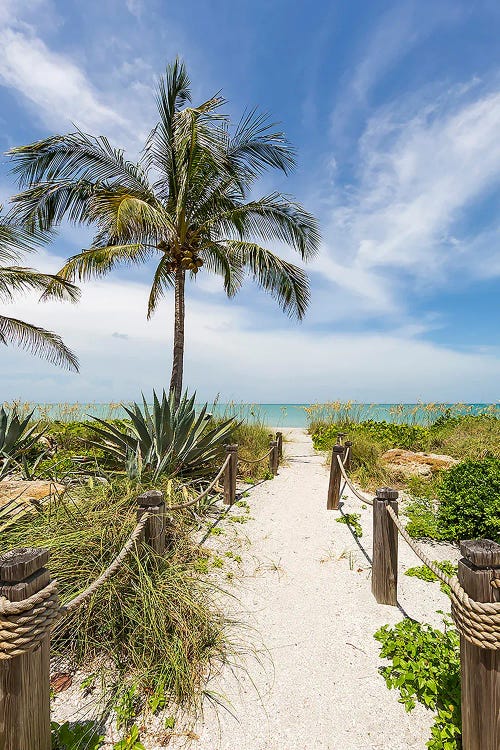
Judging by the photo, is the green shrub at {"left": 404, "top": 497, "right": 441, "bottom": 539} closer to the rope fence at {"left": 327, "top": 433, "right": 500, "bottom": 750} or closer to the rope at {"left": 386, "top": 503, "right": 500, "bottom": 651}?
the rope fence at {"left": 327, "top": 433, "right": 500, "bottom": 750}

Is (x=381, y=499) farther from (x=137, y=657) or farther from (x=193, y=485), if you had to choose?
(x=193, y=485)

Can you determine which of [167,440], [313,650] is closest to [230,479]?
[167,440]

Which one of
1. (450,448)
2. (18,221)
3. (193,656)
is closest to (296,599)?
(193,656)

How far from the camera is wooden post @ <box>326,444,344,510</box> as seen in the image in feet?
18.2

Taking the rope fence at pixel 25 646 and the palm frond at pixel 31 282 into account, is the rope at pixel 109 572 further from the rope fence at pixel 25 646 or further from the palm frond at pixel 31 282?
the palm frond at pixel 31 282

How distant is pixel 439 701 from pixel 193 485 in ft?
13.8

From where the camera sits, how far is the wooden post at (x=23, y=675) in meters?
1.41

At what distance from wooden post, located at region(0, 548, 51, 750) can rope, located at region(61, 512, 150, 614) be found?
0.59 ft

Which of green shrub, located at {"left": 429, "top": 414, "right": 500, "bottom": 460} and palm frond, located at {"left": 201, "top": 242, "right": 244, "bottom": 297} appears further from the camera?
palm frond, located at {"left": 201, "top": 242, "right": 244, "bottom": 297}

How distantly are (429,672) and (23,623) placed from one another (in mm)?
2151

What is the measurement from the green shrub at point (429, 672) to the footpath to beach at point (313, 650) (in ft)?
0.23

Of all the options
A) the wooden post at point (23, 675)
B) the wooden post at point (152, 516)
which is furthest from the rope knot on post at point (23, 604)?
the wooden post at point (152, 516)

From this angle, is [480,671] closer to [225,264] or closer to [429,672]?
[429,672]

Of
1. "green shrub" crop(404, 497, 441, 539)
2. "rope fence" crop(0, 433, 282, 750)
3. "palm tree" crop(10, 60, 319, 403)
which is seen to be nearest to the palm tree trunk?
"palm tree" crop(10, 60, 319, 403)
